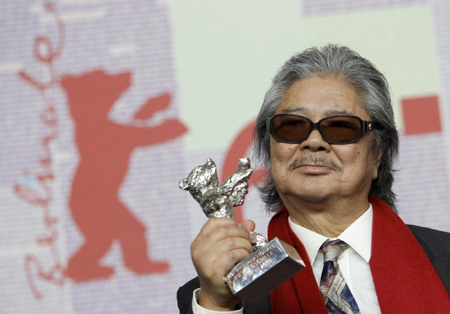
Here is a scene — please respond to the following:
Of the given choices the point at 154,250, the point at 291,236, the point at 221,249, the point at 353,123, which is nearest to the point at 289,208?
the point at 291,236

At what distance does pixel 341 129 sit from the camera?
50.6 inches

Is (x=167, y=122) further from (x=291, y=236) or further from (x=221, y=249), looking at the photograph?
(x=221, y=249)

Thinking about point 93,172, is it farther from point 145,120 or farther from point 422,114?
point 422,114

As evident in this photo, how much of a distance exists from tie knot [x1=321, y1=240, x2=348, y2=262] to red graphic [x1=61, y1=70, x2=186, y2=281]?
1.04 metres

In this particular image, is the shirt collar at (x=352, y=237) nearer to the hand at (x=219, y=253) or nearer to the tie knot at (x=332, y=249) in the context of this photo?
the tie knot at (x=332, y=249)

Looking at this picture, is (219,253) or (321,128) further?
(321,128)

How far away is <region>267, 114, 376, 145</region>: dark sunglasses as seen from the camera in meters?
1.27

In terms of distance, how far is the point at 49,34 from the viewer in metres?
2.29

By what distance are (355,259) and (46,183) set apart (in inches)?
55.3

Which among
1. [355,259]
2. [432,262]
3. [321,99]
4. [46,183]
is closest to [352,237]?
[355,259]

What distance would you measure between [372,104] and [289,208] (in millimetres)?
332

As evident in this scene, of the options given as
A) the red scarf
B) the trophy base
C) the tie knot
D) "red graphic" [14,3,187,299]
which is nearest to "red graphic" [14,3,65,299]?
"red graphic" [14,3,187,299]

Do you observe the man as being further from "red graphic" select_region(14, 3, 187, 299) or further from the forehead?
"red graphic" select_region(14, 3, 187, 299)

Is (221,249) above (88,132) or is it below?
below
